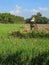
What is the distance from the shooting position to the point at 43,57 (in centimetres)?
905

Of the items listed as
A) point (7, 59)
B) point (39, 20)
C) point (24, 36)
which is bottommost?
point (39, 20)

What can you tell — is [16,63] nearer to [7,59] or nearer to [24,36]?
[7,59]

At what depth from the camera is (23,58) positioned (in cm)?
915

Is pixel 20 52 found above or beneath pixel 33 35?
above

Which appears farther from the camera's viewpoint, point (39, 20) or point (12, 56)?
point (39, 20)

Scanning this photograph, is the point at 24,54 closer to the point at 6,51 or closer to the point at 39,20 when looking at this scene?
the point at 6,51

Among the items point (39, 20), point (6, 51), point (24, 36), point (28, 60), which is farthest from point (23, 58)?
point (39, 20)

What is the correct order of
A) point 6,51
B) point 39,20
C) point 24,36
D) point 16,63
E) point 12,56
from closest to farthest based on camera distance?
point 16,63 < point 12,56 < point 6,51 < point 24,36 < point 39,20

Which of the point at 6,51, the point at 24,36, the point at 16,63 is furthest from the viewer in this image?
the point at 24,36

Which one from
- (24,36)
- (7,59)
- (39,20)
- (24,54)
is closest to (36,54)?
(24,54)

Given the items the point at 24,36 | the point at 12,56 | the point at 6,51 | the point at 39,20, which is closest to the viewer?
the point at 12,56

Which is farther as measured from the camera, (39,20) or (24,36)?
(39,20)

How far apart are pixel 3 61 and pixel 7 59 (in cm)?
21

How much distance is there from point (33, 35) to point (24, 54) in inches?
352
